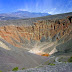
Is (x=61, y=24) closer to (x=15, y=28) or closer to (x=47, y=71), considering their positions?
(x=15, y=28)

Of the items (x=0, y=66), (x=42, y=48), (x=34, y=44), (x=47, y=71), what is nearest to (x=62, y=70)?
(x=47, y=71)

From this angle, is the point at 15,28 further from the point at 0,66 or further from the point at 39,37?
the point at 0,66

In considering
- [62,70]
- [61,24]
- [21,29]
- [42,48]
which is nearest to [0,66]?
[62,70]

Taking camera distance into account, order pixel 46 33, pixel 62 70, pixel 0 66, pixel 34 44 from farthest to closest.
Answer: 1. pixel 46 33
2. pixel 34 44
3. pixel 0 66
4. pixel 62 70

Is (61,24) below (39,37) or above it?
above

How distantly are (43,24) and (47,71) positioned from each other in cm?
4496

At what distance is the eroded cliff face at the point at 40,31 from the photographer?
4882cm

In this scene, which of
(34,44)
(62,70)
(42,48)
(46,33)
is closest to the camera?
(62,70)

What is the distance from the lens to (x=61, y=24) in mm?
52094

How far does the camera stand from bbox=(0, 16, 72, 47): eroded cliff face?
160 ft

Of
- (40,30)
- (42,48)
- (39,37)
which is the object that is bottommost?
(42,48)

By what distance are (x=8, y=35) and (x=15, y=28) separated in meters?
6.11

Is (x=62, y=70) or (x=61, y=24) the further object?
(x=61, y=24)

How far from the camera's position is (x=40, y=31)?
5528cm
